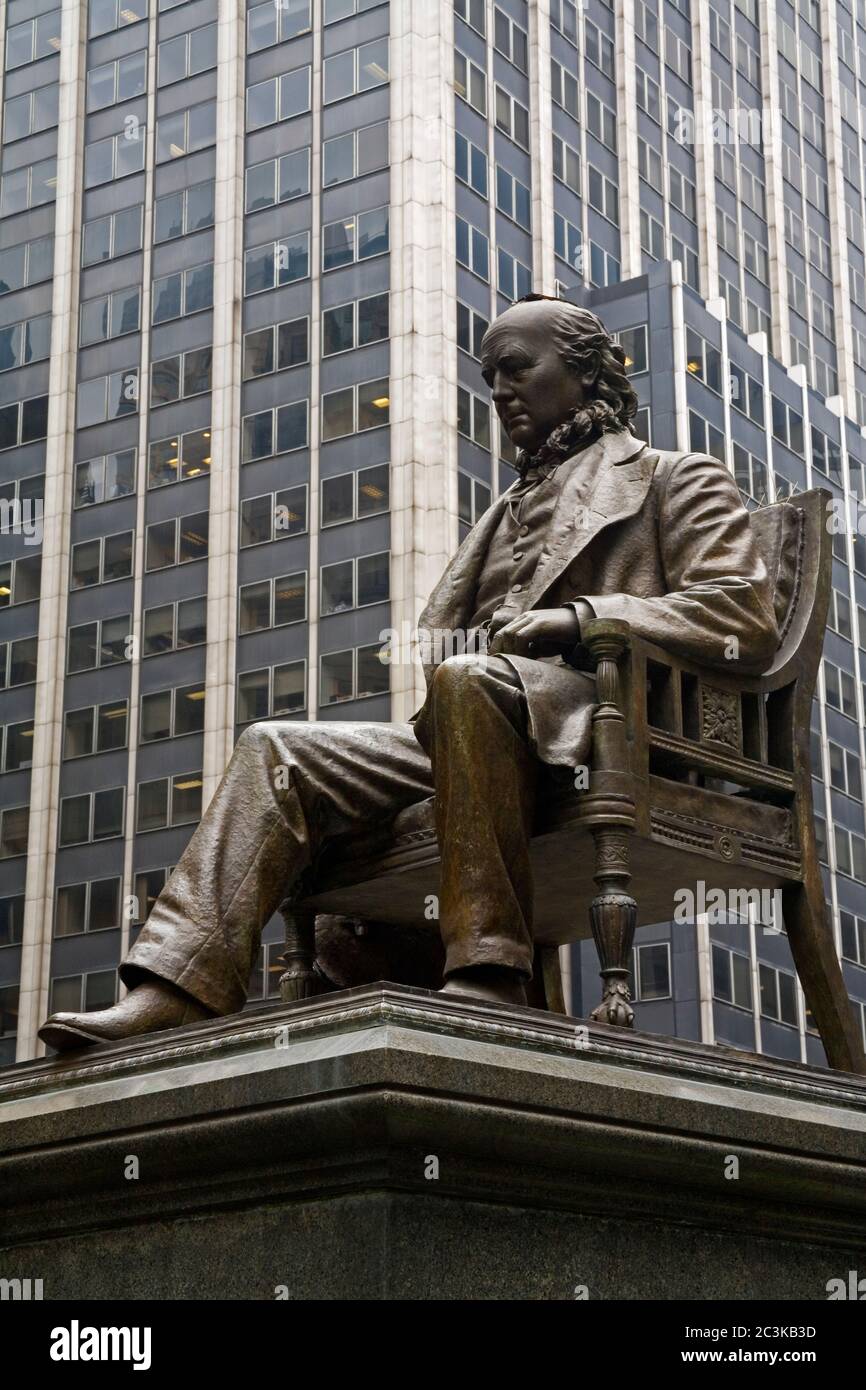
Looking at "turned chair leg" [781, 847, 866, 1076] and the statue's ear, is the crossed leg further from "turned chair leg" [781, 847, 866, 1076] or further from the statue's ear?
the statue's ear

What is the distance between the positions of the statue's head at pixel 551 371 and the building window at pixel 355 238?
124 ft

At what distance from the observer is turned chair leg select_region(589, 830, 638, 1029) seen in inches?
243

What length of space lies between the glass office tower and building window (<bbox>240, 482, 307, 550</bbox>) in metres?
0.07

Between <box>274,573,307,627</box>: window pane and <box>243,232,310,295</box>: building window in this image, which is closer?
<box>274,573,307,627</box>: window pane

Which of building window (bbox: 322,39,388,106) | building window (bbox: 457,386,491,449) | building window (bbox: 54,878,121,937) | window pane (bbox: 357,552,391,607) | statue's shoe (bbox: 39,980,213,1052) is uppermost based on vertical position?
building window (bbox: 322,39,388,106)

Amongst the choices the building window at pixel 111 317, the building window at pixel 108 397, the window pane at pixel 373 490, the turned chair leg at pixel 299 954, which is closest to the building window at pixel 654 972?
the window pane at pixel 373 490

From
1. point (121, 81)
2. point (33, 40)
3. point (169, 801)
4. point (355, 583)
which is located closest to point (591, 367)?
point (355, 583)

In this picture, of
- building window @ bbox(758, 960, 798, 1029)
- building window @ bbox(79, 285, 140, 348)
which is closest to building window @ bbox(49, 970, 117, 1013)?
building window @ bbox(758, 960, 798, 1029)

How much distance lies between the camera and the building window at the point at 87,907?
43188 millimetres

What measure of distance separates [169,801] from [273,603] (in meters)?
4.66

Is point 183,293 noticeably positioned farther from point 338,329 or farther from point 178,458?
point 338,329

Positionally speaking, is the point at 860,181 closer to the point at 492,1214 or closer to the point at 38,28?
the point at 38,28

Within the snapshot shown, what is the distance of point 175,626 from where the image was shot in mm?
44938
